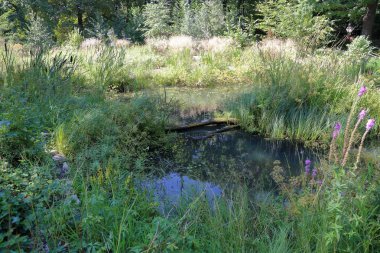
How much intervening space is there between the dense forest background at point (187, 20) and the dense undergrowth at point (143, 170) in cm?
684

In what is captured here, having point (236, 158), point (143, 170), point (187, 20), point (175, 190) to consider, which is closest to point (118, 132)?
point (143, 170)

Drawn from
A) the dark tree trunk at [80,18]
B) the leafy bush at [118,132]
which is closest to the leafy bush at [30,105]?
the leafy bush at [118,132]

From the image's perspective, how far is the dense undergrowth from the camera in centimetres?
188

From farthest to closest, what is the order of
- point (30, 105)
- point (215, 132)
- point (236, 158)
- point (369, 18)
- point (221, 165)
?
point (369, 18) → point (215, 132) → point (236, 158) → point (221, 165) → point (30, 105)

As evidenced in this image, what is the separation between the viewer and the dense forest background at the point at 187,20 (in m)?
13.3

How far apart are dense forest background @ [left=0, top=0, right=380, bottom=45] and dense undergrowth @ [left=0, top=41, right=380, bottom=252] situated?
6835 millimetres

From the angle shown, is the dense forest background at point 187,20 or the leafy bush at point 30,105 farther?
the dense forest background at point 187,20

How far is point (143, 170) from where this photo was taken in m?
3.62

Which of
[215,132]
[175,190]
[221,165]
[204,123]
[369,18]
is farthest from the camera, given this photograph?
[369,18]

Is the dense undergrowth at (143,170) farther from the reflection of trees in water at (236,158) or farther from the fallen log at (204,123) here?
the reflection of trees in water at (236,158)

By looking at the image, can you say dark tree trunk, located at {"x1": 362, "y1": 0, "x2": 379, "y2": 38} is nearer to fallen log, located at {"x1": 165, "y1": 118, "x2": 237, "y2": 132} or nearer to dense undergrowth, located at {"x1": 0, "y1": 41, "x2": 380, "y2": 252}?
dense undergrowth, located at {"x1": 0, "y1": 41, "x2": 380, "y2": 252}

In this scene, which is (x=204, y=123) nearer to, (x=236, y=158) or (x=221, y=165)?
(x=236, y=158)

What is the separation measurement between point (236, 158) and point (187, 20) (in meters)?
13.4

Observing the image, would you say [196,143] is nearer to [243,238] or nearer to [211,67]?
[243,238]
